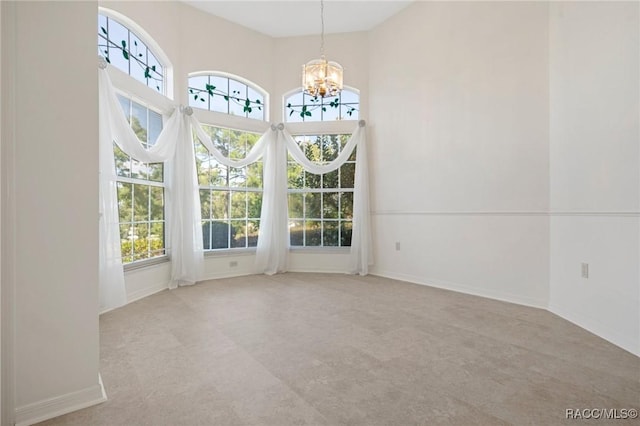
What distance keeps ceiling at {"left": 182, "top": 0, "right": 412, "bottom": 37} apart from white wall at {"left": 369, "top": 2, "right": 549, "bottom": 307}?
0.31 m

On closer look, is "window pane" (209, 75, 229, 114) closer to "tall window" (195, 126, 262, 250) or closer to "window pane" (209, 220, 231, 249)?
"tall window" (195, 126, 262, 250)

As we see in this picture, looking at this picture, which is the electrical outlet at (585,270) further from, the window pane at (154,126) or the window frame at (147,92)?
the window pane at (154,126)

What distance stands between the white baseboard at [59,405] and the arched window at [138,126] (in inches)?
94.4

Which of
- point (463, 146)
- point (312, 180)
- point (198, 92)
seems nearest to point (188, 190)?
point (198, 92)

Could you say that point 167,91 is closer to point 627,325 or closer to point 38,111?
point 38,111

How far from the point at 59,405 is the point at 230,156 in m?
4.12

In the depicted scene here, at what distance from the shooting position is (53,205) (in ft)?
5.57

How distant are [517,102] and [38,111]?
4247 mm

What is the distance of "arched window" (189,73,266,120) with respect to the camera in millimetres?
5086

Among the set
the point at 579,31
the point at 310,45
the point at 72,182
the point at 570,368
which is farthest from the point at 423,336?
the point at 310,45

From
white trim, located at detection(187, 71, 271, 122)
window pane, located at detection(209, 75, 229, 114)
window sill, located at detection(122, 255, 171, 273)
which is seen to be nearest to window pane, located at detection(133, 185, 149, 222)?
window sill, located at detection(122, 255, 171, 273)

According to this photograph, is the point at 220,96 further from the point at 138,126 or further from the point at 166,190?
the point at 166,190

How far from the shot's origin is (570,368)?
221 cm

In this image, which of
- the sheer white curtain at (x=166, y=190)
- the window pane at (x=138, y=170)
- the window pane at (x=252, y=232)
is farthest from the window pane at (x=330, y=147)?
the window pane at (x=138, y=170)
